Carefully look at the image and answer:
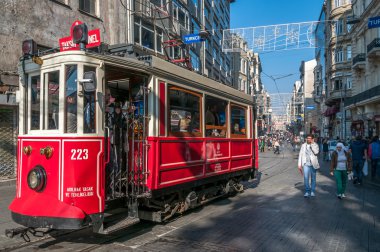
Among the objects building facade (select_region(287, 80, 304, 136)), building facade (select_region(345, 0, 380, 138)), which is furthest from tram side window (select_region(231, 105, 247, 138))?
building facade (select_region(287, 80, 304, 136))

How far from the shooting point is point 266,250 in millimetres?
5344

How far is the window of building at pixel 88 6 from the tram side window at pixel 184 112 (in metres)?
9.63

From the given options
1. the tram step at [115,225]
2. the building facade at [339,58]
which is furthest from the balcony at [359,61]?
the tram step at [115,225]

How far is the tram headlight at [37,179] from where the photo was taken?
5115mm

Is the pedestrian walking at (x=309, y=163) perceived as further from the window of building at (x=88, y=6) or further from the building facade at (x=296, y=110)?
the building facade at (x=296, y=110)

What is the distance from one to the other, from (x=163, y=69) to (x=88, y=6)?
10565mm

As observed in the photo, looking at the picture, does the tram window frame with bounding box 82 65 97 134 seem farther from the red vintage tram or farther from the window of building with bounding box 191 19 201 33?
the window of building with bounding box 191 19 201 33

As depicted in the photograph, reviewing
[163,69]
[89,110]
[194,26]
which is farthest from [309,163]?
[194,26]

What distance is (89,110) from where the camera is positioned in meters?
5.22

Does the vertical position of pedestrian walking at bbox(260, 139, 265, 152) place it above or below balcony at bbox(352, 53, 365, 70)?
below

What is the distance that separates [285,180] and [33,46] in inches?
423

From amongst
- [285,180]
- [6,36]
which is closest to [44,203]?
[6,36]

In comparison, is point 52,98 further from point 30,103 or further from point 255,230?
point 255,230

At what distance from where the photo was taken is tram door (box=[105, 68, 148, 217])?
588 cm
